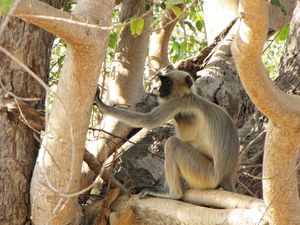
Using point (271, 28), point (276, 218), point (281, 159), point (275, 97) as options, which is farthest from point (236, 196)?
point (271, 28)

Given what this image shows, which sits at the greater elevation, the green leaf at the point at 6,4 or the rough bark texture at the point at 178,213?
the green leaf at the point at 6,4

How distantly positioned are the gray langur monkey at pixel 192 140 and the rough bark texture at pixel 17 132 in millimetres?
845

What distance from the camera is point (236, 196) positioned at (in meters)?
2.96

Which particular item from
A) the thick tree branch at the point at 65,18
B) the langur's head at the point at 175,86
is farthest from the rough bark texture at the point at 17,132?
the langur's head at the point at 175,86

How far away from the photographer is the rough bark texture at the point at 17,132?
3117mm

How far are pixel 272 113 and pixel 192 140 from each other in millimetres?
2072

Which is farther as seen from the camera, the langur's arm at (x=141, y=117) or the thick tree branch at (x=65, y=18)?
the langur's arm at (x=141, y=117)

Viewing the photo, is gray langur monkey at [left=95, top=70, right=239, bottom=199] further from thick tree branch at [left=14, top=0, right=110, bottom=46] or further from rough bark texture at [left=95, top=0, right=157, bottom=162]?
thick tree branch at [left=14, top=0, right=110, bottom=46]

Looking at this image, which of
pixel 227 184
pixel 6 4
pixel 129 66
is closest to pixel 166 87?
pixel 129 66

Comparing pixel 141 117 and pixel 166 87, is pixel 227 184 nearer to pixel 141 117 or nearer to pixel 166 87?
pixel 141 117

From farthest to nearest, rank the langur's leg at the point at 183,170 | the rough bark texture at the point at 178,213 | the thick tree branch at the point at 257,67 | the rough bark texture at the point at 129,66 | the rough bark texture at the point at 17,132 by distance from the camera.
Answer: the rough bark texture at the point at 129,66, the langur's leg at the point at 183,170, the rough bark texture at the point at 17,132, the rough bark texture at the point at 178,213, the thick tree branch at the point at 257,67

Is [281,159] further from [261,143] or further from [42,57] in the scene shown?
[42,57]

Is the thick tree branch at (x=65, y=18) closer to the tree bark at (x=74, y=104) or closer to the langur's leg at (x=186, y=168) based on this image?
the tree bark at (x=74, y=104)

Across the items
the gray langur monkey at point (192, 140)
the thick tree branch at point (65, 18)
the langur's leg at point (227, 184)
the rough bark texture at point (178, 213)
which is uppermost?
the thick tree branch at point (65, 18)
